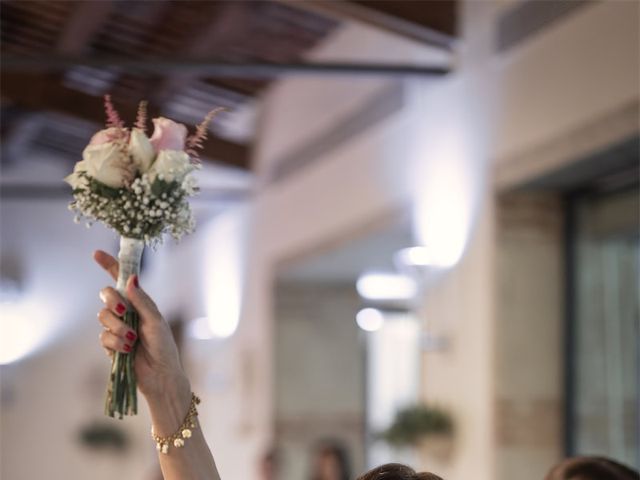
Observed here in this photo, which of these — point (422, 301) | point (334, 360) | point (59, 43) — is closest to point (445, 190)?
point (422, 301)

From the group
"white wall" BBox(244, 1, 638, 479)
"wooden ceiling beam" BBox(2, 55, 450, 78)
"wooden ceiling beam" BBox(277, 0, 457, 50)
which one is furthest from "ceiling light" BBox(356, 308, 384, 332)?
"wooden ceiling beam" BBox(277, 0, 457, 50)

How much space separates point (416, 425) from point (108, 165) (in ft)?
17.3

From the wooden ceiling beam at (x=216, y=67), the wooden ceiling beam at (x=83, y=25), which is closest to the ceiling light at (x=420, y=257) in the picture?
the wooden ceiling beam at (x=216, y=67)

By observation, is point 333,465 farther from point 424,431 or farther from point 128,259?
point 128,259

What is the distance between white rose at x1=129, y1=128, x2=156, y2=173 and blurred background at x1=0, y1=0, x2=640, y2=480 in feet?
2.30

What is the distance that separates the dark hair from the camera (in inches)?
76.5

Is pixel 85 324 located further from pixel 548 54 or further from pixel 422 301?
pixel 548 54

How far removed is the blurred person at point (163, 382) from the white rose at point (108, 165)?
10.4 inches

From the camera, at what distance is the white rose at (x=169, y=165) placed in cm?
224

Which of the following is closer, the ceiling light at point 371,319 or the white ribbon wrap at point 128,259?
the white ribbon wrap at point 128,259

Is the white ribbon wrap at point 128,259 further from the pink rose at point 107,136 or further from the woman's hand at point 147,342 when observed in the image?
the pink rose at point 107,136

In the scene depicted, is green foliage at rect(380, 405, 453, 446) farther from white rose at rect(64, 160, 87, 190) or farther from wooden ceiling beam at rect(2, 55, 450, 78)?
white rose at rect(64, 160, 87, 190)

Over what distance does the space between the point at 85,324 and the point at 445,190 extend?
10818 mm

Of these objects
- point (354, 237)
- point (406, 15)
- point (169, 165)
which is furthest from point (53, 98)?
point (169, 165)
